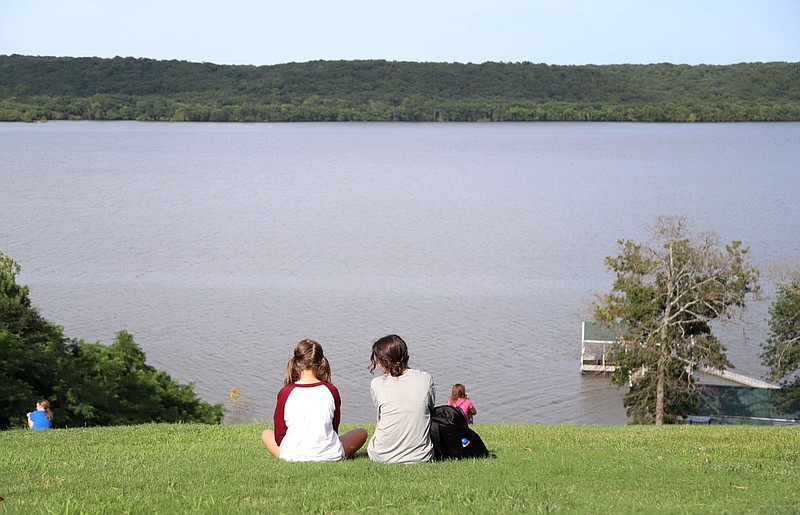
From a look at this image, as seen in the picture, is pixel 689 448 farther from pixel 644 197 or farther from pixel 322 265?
pixel 644 197

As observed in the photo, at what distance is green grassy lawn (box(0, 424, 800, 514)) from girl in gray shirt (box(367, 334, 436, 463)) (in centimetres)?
18

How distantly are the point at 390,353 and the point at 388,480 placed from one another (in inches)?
42.2

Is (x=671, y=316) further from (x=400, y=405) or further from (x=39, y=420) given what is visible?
(x=400, y=405)

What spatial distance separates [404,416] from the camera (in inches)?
337

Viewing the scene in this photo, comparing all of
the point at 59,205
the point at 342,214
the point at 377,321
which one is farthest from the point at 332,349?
the point at 59,205

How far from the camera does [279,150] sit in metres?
182

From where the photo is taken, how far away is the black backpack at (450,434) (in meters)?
8.98

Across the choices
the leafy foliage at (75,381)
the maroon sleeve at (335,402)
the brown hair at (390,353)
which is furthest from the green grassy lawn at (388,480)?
the leafy foliage at (75,381)

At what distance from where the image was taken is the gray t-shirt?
8.50 meters

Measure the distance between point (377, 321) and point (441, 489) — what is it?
117 feet

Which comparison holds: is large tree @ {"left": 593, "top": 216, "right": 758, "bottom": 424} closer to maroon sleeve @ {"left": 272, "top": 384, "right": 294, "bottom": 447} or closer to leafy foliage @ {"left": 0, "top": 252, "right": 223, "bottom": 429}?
leafy foliage @ {"left": 0, "top": 252, "right": 223, "bottom": 429}

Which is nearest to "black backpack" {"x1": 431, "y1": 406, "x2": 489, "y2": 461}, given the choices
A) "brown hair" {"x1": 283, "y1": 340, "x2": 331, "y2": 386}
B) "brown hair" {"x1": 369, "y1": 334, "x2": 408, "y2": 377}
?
"brown hair" {"x1": 369, "y1": 334, "x2": 408, "y2": 377}

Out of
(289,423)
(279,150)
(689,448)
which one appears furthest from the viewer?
(279,150)

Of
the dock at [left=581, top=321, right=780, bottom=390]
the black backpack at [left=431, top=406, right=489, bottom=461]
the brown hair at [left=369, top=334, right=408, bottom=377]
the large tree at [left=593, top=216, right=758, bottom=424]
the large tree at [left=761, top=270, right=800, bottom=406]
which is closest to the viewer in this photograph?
the brown hair at [left=369, top=334, right=408, bottom=377]
